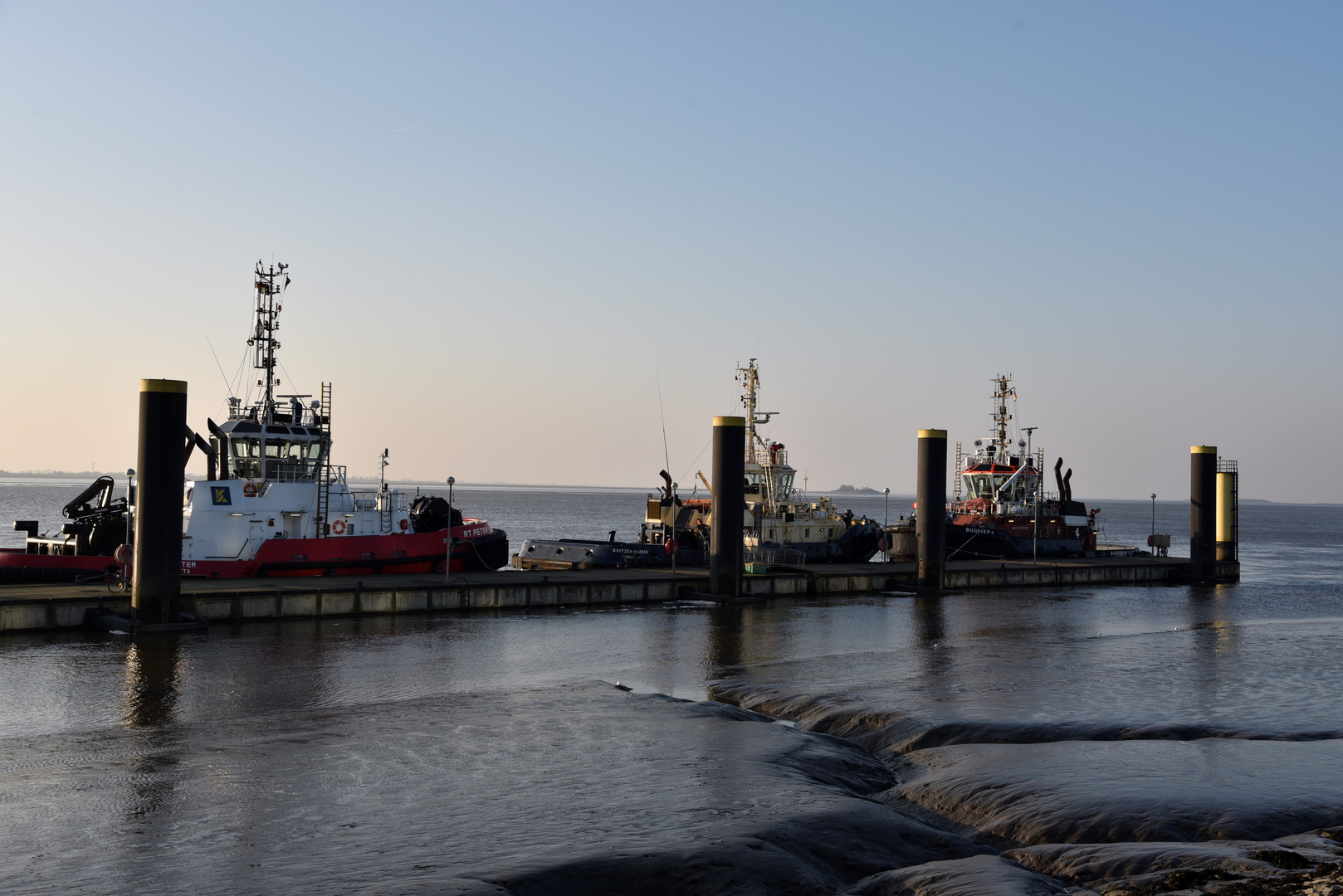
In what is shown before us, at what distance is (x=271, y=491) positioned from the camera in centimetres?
3195

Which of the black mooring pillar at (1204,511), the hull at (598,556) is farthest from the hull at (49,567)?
the black mooring pillar at (1204,511)

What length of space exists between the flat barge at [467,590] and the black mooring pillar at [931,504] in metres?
0.91

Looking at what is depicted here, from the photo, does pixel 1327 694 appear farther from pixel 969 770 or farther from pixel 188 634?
pixel 188 634

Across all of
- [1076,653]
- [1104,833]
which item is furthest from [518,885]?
[1076,653]

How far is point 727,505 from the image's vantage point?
31.3 m

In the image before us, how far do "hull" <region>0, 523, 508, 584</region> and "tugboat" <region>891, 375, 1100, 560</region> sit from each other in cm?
2203

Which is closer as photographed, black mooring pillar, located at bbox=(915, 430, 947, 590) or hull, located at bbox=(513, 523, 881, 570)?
black mooring pillar, located at bbox=(915, 430, 947, 590)

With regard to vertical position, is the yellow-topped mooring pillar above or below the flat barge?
above

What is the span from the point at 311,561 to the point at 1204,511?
35.5 meters

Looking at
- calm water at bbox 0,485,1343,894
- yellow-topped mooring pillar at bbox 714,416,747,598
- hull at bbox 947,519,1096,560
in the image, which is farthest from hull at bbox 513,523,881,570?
hull at bbox 947,519,1096,560

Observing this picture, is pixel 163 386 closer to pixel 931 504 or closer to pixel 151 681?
pixel 151 681

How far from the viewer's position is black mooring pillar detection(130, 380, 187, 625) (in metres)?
22.2

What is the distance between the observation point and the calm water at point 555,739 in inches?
363

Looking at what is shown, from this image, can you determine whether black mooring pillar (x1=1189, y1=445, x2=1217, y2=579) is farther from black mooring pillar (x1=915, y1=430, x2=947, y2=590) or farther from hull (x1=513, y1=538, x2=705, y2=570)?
hull (x1=513, y1=538, x2=705, y2=570)
